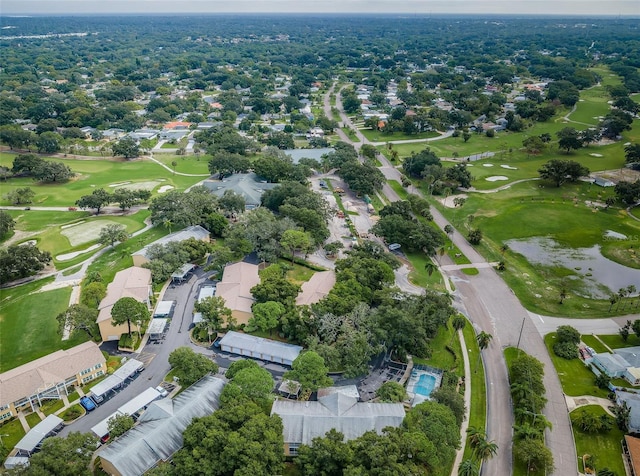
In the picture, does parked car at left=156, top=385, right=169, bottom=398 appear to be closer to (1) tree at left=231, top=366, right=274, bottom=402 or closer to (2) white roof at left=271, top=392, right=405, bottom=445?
(1) tree at left=231, top=366, right=274, bottom=402

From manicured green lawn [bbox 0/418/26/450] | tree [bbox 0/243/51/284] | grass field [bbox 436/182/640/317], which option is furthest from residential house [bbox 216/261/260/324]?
grass field [bbox 436/182/640/317]

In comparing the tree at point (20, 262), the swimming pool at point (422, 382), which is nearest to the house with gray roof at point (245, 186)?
the tree at point (20, 262)

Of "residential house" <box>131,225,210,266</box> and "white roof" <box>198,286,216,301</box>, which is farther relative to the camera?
"residential house" <box>131,225,210,266</box>

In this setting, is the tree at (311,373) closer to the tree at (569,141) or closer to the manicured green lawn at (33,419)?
the manicured green lawn at (33,419)

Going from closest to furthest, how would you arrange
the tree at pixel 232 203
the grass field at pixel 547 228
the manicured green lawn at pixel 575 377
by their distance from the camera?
the manicured green lawn at pixel 575 377 < the grass field at pixel 547 228 < the tree at pixel 232 203

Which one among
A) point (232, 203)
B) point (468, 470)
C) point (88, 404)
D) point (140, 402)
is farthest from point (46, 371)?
point (232, 203)

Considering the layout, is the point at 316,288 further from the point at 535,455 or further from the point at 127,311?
the point at 535,455
